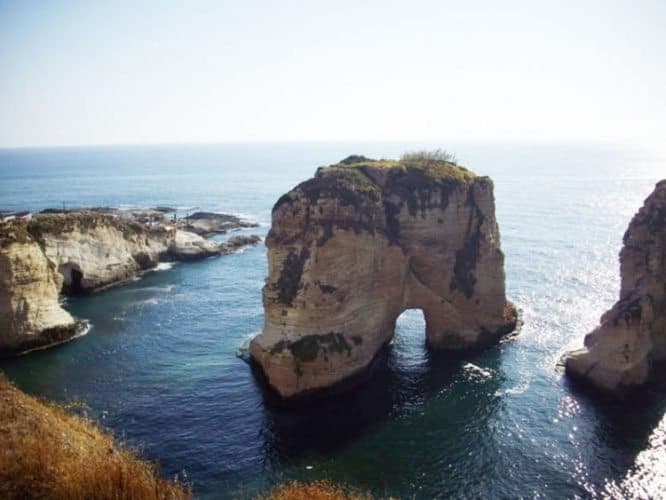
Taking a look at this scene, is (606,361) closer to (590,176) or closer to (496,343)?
(496,343)

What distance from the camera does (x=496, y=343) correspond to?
51188mm

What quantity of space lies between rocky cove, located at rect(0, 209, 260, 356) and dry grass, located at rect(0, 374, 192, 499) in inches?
1132

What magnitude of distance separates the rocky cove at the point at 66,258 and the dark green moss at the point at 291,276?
2555 cm

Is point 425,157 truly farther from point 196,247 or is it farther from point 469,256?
point 196,247

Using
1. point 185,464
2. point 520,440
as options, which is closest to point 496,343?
point 520,440

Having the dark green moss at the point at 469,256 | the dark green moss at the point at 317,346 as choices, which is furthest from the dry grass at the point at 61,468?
the dark green moss at the point at 469,256

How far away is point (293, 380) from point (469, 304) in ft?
65.2

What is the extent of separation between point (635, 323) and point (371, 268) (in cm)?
2119

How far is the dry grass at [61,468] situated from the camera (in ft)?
61.8

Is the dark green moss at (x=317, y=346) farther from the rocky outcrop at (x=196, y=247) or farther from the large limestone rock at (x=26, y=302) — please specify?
the rocky outcrop at (x=196, y=247)

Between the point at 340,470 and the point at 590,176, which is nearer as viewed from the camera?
the point at 340,470

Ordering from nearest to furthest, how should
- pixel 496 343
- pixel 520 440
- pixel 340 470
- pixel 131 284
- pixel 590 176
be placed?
pixel 340 470, pixel 520 440, pixel 496 343, pixel 131 284, pixel 590 176

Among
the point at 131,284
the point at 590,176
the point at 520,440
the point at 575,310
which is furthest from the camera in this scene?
the point at 590,176

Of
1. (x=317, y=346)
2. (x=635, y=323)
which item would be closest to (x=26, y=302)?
(x=317, y=346)
